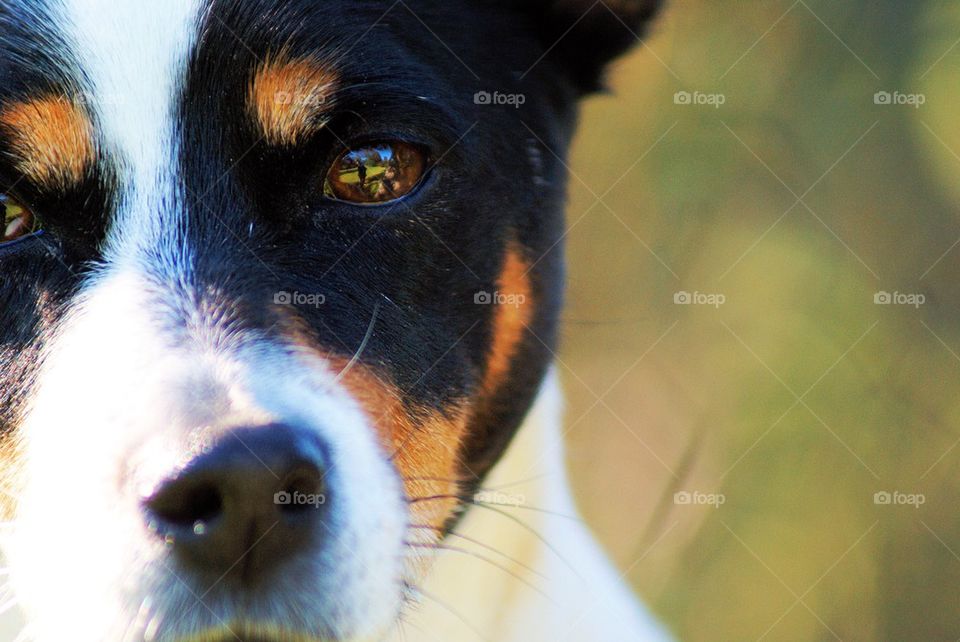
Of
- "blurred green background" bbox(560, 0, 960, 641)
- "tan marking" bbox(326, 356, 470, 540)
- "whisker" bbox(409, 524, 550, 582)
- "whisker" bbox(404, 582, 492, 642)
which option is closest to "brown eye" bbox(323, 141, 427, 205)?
"tan marking" bbox(326, 356, 470, 540)

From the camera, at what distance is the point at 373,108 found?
1.71 metres

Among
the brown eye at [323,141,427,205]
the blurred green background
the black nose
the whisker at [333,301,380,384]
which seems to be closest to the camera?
the black nose

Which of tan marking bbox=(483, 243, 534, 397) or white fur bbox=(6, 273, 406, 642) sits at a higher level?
tan marking bbox=(483, 243, 534, 397)

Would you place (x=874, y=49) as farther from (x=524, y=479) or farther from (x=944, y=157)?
(x=524, y=479)

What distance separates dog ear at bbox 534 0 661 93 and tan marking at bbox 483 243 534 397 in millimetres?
539

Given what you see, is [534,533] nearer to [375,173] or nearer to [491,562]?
Answer: [491,562]

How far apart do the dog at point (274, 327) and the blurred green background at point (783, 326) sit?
42.3 inches

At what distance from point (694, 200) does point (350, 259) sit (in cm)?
201

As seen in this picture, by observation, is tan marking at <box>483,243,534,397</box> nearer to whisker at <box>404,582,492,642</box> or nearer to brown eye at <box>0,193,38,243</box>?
whisker at <box>404,582,492,642</box>

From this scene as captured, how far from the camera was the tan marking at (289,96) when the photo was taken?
1.69 metres

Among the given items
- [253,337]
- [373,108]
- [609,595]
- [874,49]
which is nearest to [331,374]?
[253,337]

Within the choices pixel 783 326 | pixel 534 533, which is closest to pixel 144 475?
pixel 534 533

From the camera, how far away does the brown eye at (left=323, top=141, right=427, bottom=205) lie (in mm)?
1742

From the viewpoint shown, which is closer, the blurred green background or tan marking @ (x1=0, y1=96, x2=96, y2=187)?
tan marking @ (x1=0, y1=96, x2=96, y2=187)
